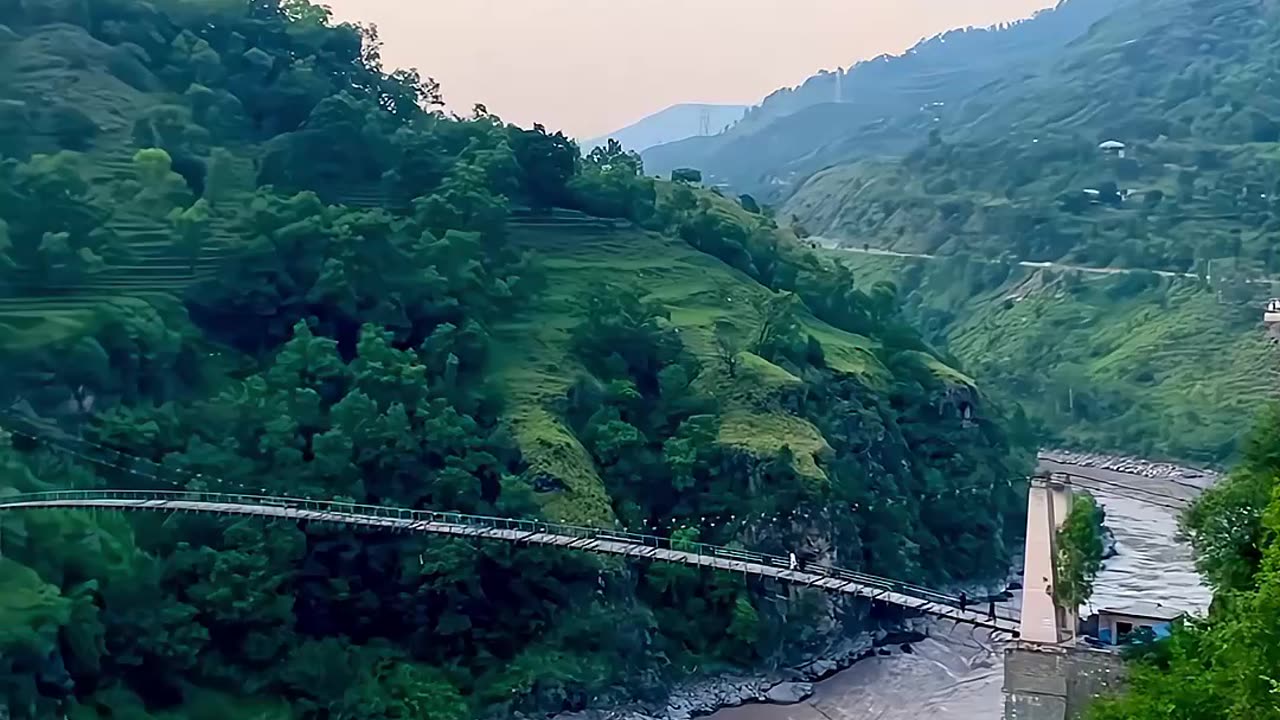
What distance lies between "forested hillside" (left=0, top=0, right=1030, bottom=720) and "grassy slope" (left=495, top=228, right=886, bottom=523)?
69mm

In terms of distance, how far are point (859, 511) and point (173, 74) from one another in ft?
41.5

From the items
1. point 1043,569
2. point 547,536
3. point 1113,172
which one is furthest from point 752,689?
point 1113,172

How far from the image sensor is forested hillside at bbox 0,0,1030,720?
48.4ft

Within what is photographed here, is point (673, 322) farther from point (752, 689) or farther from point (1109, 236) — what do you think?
point (1109, 236)

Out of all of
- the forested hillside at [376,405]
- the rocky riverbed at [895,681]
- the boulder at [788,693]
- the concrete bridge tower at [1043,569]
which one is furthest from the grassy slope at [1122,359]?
the boulder at [788,693]

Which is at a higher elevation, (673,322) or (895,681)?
(673,322)

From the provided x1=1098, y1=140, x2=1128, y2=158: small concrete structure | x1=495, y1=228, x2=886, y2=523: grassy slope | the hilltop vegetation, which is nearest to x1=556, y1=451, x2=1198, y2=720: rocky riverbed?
x1=495, y1=228, x2=886, y2=523: grassy slope

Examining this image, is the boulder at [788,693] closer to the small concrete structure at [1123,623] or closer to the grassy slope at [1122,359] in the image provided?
the small concrete structure at [1123,623]

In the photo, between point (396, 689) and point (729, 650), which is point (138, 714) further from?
point (729, 650)

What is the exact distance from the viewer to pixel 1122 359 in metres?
31.0

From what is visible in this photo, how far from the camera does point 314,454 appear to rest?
1595 cm

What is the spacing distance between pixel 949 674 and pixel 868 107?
64193 mm

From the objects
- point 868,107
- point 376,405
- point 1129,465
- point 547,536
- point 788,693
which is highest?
point 868,107

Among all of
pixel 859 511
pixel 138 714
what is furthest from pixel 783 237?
pixel 138 714
